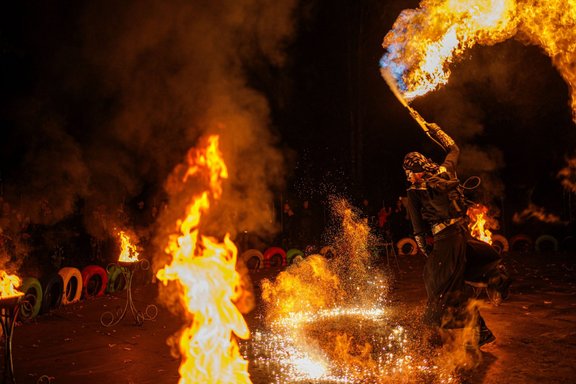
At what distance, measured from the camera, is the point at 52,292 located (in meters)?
8.92

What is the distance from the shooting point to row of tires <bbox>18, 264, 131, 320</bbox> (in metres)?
8.17

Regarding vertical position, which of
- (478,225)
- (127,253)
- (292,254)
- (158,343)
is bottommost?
(158,343)

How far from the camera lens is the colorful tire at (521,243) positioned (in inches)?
672

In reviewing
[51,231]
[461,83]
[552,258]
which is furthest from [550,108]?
[51,231]

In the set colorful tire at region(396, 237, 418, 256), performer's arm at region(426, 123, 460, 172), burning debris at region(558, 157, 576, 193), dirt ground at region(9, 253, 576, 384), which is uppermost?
burning debris at region(558, 157, 576, 193)

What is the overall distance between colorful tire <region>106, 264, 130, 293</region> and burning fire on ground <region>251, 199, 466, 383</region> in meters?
2.89

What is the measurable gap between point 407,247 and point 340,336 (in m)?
11.3

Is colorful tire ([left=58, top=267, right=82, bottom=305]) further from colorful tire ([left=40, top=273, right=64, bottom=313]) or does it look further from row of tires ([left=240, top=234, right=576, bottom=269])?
row of tires ([left=240, top=234, right=576, bottom=269])

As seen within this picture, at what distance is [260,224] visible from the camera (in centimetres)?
1545

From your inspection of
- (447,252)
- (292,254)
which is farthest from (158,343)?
(292,254)

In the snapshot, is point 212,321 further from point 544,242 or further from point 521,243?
point 544,242

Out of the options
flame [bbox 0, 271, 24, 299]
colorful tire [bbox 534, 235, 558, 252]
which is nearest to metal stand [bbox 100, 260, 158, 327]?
flame [bbox 0, 271, 24, 299]

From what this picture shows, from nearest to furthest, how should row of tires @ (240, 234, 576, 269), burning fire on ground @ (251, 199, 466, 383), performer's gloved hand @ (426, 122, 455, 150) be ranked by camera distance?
burning fire on ground @ (251, 199, 466, 383)
performer's gloved hand @ (426, 122, 455, 150)
row of tires @ (240, 234, 576, 269)

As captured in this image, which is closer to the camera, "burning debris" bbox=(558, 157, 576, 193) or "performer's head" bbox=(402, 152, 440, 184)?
"performer's head" bbox=(402, 152, 440, 184)
